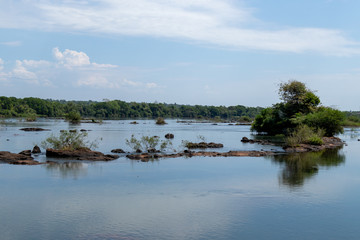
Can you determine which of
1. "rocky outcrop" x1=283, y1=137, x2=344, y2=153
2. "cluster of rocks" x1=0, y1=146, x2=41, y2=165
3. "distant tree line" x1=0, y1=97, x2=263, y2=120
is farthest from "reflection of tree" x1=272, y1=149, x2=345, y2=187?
"distant tree line" x1=0, y1=97, x2=263, y2=120

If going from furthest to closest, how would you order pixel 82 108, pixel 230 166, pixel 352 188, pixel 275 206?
pixel 82 108, pixel 230 166, pixel 352 188, pixel 275 206

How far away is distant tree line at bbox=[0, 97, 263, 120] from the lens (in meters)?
135

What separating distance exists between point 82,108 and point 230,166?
139 metres

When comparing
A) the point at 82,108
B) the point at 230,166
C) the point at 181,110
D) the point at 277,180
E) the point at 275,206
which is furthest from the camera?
the point at 181,110

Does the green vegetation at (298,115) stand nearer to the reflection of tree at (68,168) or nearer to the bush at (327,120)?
the bush at (327,120)

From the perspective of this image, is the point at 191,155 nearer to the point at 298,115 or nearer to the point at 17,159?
the point at 17,159

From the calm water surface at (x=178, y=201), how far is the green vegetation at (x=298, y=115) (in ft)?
71.2

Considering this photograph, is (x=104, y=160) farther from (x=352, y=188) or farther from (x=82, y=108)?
(x=82, y=108)

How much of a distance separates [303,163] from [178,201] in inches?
572

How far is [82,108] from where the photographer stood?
158875mm

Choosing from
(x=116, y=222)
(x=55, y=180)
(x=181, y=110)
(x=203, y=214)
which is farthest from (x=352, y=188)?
(x=181, y=110)

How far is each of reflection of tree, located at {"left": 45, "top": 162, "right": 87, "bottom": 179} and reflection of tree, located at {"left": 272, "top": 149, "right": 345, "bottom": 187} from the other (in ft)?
37.5

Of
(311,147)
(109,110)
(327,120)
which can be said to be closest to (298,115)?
(327,120)

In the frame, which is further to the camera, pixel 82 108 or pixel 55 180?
pixel 82 108
